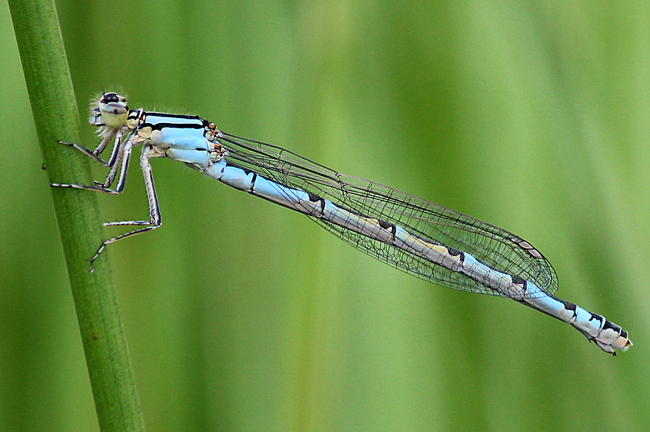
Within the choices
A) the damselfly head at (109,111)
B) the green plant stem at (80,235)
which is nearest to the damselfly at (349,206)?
the damselfly head at (109,111)

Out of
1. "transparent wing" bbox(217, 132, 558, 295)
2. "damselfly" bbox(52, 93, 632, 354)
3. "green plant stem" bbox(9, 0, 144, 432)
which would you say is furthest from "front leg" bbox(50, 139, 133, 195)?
"green plant stem" bbox(9, 0, 144, 432)

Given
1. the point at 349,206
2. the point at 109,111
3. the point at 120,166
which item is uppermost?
the point at 109,111

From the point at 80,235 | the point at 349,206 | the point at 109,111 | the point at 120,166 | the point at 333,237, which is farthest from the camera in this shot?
the point at 349,206

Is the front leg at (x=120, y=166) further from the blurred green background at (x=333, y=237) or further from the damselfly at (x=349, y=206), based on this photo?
the blurred green background at (x=333, y=237)

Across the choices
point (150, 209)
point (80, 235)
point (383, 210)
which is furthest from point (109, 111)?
point (383, 210)

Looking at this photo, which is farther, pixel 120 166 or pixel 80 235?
pixel 120 166

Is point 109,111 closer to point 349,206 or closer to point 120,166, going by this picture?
point 120,166
